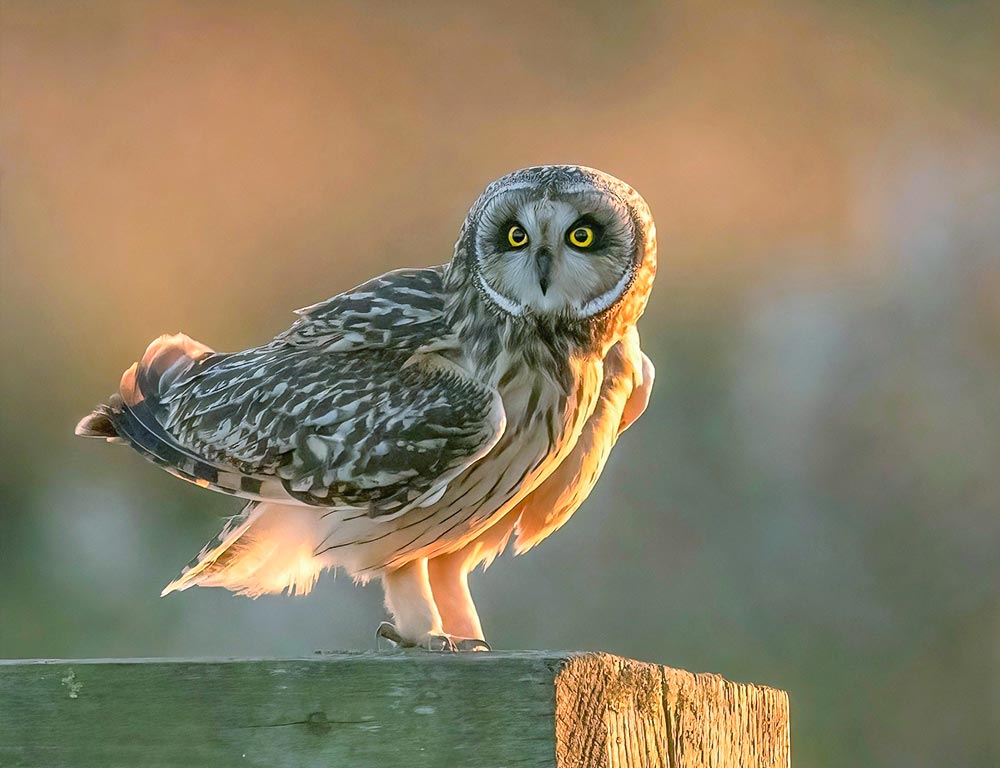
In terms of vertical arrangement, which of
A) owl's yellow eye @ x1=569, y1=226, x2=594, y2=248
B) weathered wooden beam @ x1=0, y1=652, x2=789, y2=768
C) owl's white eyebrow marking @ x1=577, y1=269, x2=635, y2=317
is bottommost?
weathered wooden beam @ x1=0, y1=652, x2=789, y2=768

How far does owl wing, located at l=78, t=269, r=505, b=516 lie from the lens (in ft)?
8.94

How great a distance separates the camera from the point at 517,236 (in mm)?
2691

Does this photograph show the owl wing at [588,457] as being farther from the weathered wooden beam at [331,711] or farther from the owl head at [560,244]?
the weathered wooden beam at [331,711]

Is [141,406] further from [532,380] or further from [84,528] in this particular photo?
[84,528]

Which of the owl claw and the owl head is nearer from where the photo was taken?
the owl head

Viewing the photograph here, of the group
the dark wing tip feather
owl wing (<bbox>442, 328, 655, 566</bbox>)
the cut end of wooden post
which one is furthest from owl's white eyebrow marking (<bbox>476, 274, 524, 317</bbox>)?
the dark wing tip feather

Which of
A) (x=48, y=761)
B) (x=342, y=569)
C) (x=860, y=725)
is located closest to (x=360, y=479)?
(x=342, y=569)

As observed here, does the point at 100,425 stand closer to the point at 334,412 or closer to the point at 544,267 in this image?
the point at 334,412

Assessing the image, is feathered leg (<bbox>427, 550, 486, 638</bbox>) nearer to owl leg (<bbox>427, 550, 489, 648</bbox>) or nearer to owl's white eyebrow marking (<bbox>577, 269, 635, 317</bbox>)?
owl leg (<bbox>427, 550, 489, 648</bbox>)

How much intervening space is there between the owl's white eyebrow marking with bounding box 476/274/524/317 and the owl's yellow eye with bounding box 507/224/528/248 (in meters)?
0.10

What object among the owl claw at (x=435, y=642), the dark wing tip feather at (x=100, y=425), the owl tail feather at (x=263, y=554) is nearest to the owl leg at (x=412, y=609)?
the owl claw at (x=435, y=642)

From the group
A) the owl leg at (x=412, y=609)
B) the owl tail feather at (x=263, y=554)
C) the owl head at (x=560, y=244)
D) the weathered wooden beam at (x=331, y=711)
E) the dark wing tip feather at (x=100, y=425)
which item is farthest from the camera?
the dark wing tip feather at (x=100, y=425)

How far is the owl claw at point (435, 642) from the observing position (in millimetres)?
2766

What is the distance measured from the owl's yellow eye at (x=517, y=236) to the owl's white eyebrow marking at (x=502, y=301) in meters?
0.10
